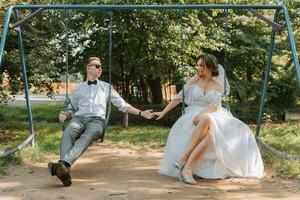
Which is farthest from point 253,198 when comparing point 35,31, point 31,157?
point 35,31

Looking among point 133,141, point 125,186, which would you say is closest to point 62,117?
point 125,186

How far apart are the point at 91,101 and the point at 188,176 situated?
1526 millimetres

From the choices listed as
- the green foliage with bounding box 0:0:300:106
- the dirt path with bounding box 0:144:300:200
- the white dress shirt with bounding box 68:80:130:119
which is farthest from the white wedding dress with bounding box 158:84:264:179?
the green foliage with bounding box 0:0:300:106

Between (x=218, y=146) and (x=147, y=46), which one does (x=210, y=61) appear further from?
(x=147, y=46)

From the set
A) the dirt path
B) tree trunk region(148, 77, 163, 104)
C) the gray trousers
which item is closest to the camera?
the dirt path

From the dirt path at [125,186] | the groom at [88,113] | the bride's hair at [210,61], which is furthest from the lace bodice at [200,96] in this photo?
the dirt path at [125,186]

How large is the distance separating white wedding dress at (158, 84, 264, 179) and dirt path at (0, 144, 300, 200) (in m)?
0.13

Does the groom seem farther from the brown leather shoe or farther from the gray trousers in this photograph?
the brown leather shoe

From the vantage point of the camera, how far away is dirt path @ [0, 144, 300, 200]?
4613 mm

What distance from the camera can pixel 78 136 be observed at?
5492 mm

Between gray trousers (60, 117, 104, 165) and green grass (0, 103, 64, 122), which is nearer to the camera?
gray trousers (60, 117, 104, 165)

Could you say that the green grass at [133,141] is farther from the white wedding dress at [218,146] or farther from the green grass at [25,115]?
the green grass at [25,115]

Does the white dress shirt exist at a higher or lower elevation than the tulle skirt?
higher

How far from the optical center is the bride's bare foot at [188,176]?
5.10 metres
